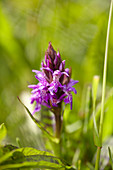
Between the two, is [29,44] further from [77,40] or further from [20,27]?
[77,40]

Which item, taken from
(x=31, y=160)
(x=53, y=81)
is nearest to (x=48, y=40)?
(x=53, y=81)

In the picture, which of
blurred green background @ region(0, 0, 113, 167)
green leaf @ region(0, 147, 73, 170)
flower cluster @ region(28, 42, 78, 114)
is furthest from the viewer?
blurred green background @ region(0, 0, 113, 167)

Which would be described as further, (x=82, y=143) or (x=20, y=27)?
(x=20, y=27)

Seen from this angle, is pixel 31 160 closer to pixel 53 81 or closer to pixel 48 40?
pixel 53 81

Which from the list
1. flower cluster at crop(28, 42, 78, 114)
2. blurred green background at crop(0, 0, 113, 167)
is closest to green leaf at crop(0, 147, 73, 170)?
flower cluster at crop(28, 42, 78, 114)

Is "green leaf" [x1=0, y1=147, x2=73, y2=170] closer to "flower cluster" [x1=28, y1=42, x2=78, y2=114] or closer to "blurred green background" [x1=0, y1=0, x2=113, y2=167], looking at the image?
"flower cluster" [x1=28, y1=42, x2=78, y2=114]

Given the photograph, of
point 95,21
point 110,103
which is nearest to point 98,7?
point 95,21
